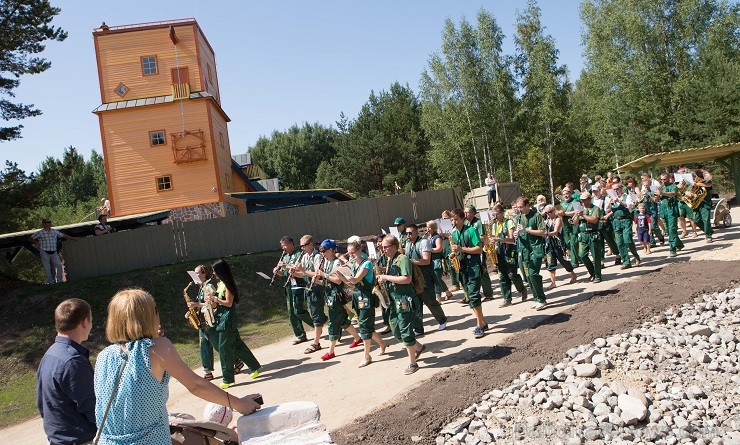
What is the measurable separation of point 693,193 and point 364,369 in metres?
10.8

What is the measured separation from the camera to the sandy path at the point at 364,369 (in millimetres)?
8289

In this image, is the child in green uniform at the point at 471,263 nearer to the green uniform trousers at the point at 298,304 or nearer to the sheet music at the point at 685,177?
the green uniform trousers at the point at 298,304

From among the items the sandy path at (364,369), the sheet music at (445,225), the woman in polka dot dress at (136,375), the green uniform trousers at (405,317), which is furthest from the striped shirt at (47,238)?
the woman in polka dot dress at (136,375)

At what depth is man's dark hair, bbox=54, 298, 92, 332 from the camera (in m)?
4.09

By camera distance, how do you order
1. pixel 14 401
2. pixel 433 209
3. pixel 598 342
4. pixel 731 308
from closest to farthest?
pixel 598 342 → pixel 731 308 → pixel 14 401 → pixel 433 209

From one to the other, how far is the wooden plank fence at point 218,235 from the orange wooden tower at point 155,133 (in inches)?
304

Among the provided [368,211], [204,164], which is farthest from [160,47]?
[368,211]

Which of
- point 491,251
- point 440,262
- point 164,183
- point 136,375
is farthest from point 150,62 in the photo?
point 136,375

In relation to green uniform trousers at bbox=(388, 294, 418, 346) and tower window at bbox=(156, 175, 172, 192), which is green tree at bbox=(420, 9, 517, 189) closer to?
tower window at bbox=(156, 175, 172, 192)

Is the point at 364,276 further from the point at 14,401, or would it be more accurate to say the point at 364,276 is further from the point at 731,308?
the point at 14,401

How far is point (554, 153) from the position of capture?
42469mm

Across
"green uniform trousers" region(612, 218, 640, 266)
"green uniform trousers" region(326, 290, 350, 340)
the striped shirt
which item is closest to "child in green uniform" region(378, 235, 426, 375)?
"green uniform trousers" region(326, 290, 350, 340)

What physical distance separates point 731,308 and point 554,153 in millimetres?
33716

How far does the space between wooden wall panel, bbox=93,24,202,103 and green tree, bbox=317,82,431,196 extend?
2229cm
